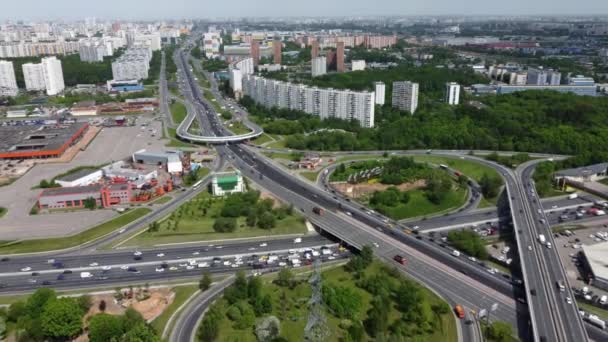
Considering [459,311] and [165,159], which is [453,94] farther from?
[459,311]

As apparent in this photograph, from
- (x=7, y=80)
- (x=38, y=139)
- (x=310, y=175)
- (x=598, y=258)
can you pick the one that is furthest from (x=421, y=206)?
(x=7, y=80)

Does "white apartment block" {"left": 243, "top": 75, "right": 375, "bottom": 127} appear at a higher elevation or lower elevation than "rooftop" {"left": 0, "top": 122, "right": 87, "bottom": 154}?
higher

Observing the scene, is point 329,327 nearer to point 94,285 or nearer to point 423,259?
point 423,259

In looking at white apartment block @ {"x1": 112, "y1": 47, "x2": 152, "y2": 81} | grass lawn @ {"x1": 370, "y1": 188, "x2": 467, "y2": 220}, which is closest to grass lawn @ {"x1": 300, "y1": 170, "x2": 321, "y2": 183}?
grass lawn @ {"x1": 370, "y1": 188, "x2": 467, "y2": 220}

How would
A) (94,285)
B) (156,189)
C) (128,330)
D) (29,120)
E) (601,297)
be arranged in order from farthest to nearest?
(29,120) → (156,189) → (94,285) → (601,297) → (128,330)

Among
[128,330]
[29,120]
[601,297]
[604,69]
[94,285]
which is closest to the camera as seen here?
[128,330]

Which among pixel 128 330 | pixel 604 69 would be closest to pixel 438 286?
pixel 128 330

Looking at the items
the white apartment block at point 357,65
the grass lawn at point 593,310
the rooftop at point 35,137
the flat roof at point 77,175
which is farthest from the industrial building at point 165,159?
the white apartment block at point 357,65

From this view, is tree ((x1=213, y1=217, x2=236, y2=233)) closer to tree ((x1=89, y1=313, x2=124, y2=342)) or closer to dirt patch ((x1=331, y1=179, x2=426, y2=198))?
dirt patch ((x1=331, y1=179, x2=426, y2=198))
